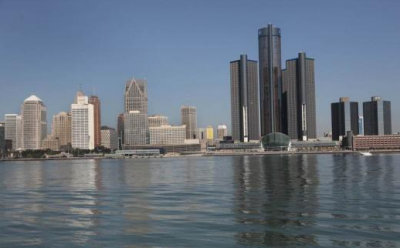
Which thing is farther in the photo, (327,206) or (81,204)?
(81,204)

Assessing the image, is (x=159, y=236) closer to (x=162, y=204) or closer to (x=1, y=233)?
(x=1, y=233)

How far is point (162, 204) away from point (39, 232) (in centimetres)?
1156

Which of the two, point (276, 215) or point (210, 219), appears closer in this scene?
point (210, 219)

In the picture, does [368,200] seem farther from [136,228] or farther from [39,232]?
[39,232]

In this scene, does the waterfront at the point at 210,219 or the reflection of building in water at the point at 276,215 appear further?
the waterfront at the point at 210,219

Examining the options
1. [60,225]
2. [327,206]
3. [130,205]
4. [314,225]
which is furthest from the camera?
[130,205]

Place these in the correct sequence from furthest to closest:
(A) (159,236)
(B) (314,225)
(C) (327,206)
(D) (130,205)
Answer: (D) (130,205) < (C) (327,206) < (B) (314,225) < (A) (159,236)

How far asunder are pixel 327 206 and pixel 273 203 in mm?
3840

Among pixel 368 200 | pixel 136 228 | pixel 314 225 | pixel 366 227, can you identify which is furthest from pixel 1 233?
pixel 368 200

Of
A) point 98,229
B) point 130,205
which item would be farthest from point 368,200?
point 98,229

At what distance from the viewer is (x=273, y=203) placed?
110 ft

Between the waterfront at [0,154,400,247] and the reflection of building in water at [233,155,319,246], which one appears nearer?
the reflection of building in water at [233,155,319,246]

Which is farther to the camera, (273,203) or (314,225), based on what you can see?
(273,203)

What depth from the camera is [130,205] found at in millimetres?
34719
